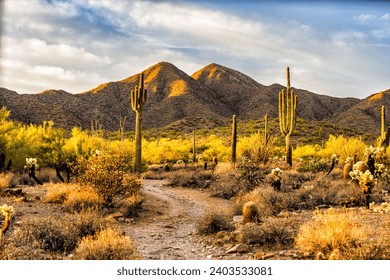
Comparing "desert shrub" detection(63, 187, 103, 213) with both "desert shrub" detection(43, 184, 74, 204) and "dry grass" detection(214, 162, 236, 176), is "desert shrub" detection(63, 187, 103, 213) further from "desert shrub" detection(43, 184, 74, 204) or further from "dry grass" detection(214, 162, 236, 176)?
"dry grass" detection(214, 162, 236, 176)

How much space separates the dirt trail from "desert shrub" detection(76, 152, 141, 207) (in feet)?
2.70

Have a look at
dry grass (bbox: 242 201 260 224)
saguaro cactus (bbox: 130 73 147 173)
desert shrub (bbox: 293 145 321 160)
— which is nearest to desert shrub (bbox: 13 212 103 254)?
dry grass (bbox: 242 201 260 224)

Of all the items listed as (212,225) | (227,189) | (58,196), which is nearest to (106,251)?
(212,225)

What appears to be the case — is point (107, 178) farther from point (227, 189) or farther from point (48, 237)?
point (227, 189)

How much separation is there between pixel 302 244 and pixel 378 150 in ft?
28.8

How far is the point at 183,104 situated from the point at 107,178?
48.4m

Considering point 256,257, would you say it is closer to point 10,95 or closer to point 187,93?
point 10,95

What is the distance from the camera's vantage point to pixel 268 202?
1154cm

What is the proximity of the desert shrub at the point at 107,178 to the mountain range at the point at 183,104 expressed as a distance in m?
28.8

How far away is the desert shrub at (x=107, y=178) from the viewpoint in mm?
11219

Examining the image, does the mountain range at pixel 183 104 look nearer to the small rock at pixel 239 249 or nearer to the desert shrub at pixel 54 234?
the desert shrub at pixel 54 234

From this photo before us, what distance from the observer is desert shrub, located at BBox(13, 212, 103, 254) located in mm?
6818
